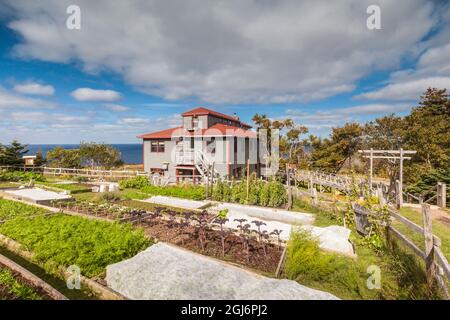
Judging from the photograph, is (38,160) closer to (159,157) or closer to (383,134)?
(159,157)

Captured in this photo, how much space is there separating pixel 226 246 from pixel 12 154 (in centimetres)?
3212

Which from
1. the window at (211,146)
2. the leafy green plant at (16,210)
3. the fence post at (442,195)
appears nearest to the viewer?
the leafy green plant at (16,210)

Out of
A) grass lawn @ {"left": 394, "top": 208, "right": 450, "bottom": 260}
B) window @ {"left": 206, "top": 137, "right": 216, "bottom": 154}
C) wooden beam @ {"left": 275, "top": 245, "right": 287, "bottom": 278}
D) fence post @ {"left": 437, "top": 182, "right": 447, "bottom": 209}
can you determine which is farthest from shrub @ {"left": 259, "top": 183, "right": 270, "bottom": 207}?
window @ {"left": 206, "top": 137, "right": 216, "bottom": 154}

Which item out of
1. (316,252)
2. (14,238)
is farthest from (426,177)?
(14,238)

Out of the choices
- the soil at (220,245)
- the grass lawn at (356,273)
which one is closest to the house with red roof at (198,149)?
the soil at (220,245)

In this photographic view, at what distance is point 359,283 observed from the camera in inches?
194

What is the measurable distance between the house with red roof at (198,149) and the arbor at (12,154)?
15245 mm

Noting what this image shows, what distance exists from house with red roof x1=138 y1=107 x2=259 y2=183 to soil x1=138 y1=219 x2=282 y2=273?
13.5 meters

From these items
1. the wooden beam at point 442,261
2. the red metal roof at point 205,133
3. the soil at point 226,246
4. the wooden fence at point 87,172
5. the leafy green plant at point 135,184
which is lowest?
the soil at point 226,246

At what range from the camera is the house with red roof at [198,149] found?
76.4ft

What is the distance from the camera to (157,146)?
25891mm

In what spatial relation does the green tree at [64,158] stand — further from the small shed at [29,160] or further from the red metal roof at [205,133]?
the red metal roof at [205,133]

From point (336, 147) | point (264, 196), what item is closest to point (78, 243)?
point (264, 196)
